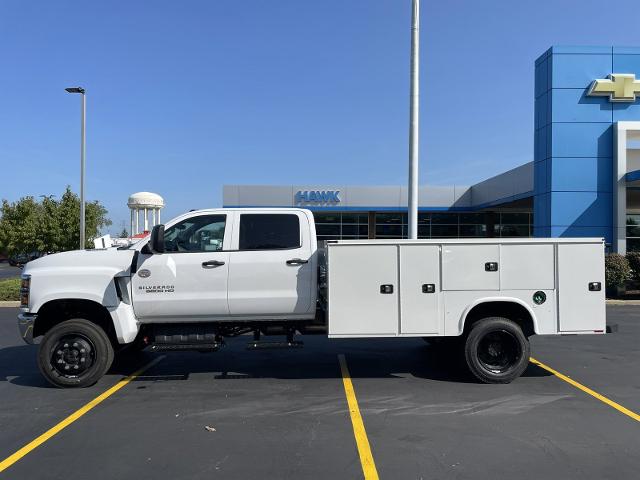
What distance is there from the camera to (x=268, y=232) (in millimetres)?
6848

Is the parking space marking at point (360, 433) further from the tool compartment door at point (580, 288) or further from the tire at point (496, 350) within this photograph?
the tool compartment door at point (580, 288)

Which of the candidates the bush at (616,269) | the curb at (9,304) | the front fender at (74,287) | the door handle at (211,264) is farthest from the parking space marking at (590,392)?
the curb at (9,304)

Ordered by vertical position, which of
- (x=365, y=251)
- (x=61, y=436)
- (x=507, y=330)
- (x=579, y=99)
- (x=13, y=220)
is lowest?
(x=61, y=436)

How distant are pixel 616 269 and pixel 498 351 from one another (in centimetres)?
1225

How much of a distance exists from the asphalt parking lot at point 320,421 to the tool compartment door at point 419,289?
32.8 inches

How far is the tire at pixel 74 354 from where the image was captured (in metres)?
6.49

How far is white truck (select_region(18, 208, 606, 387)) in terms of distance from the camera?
6.51 m

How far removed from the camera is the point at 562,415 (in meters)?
5.50

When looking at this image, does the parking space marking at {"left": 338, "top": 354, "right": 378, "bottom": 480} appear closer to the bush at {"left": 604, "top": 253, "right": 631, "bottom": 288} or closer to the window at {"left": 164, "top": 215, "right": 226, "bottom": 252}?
the window at {"left": 164, "top": 215, "right": 226, "bottom": 252}

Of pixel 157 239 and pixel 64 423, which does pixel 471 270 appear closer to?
pixel 157 239

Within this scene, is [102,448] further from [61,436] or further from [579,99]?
[579,99]

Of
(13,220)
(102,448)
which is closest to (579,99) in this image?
(102,448)

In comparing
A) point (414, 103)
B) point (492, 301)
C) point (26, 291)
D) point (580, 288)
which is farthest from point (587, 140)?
point (26, 291)

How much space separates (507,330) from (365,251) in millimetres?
2152
